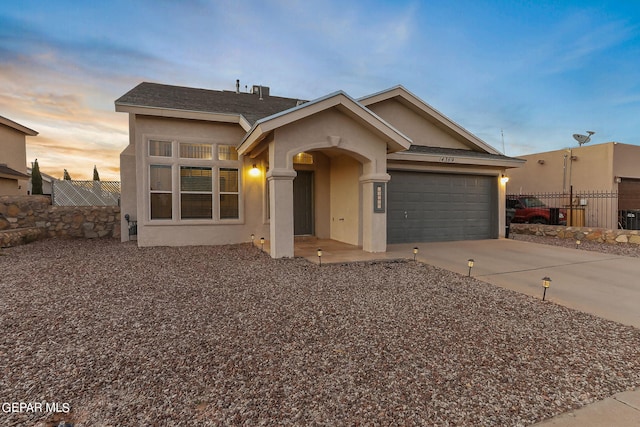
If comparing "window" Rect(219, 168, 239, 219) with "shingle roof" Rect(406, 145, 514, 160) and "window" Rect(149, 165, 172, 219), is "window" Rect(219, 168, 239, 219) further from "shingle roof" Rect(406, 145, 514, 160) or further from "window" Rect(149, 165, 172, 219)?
"shingle roof" Rect(406, 145, 514, 160)

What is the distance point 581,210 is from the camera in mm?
13219

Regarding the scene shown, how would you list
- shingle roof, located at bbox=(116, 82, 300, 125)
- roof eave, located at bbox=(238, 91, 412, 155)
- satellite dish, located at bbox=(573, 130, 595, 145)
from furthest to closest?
1. satellite dish, located at bbox=(573, 130, 595, 145)
2. shingle roof, located at bbox=(116, 82, 300, 125)
3. roof eave, located at bbox=(238, 91, 412, 155)

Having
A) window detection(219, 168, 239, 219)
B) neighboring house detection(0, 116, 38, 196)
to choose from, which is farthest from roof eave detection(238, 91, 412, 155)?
neighboring house detection(0, 116, 38, 196)

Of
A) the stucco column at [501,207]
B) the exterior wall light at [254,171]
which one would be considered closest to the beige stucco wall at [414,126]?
the stucco column at [501,207]

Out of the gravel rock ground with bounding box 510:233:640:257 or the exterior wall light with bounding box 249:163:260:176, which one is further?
the exterior wall light with bounding box 249:163:260:176

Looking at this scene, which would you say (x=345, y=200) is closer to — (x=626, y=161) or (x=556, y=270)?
(x=556, y=270)

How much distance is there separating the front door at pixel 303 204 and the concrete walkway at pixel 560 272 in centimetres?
91

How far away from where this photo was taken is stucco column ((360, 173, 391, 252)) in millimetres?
8219

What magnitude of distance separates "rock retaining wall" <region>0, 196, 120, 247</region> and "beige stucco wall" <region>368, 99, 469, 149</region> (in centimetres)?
1058

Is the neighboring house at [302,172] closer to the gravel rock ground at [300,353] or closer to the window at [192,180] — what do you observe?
the window at [192,180]

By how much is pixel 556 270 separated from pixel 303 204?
290 inches

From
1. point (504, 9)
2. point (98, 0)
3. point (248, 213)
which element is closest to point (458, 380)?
point (248, 213)

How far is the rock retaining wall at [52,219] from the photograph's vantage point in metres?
10.1

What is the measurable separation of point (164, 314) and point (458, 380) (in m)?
3.52
